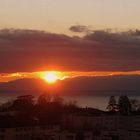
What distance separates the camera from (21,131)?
32219 mm

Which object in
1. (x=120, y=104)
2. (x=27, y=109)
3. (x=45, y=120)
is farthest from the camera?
(x=120, y=104)

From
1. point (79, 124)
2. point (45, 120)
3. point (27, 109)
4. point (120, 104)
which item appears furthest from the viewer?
point (120, 104)

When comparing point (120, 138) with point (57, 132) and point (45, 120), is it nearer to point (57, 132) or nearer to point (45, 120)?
point (57, 132)

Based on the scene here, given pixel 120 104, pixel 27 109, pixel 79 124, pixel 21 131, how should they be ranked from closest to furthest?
pixel 21 131
pixel 79 124
pixel 27 109
pixel 120 104

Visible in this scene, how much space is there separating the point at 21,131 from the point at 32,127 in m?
1.04

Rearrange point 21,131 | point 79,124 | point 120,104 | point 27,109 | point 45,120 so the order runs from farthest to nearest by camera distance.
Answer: point 120,104
point 27,109
point 79,124
point 45,120
point 21,131

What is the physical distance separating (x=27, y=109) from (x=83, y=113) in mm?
4367

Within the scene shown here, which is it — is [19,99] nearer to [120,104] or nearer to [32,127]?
[120,104]

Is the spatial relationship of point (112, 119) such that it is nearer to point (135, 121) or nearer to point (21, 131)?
point (135, 121)

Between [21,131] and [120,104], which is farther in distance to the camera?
[120,104]

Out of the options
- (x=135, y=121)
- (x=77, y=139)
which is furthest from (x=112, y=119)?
(x=77, y=139)

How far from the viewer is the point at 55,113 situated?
144 feet

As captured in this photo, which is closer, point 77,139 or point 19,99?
point 77,139

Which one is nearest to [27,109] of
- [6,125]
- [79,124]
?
[79,124]
